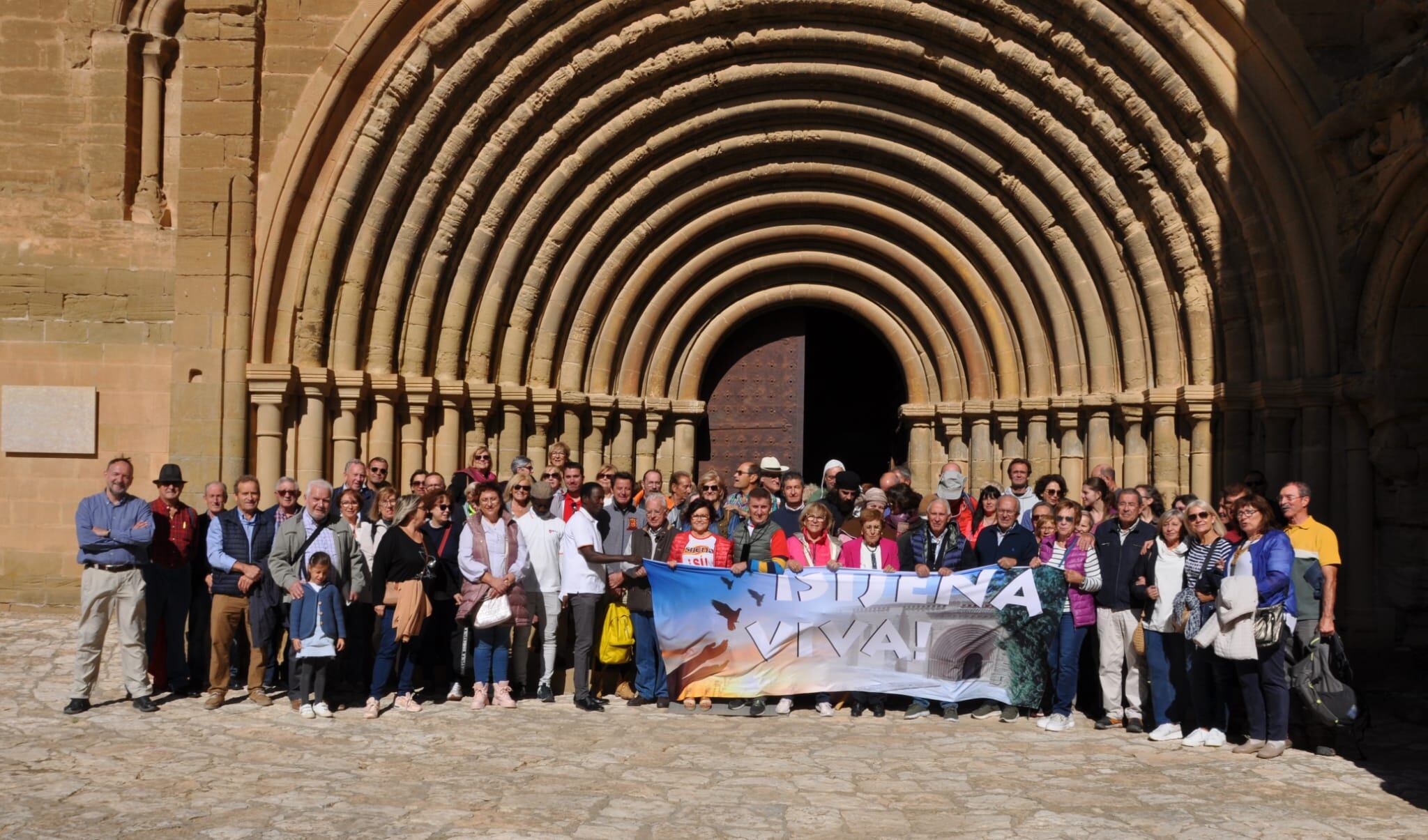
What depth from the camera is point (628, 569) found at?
31.2 feet

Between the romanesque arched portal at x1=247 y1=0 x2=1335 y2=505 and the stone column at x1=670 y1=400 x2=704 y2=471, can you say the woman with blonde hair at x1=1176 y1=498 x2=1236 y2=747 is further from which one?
the stone column at x1=670 y1=400 x2=704 y2=471

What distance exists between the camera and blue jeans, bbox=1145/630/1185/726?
28.0 ft

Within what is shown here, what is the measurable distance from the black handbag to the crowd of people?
0.04ft

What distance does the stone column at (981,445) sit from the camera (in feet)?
43.1

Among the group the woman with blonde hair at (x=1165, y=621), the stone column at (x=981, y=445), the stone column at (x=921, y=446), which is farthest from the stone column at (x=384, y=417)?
the woman with blonde hair at (x=1165, y=621)

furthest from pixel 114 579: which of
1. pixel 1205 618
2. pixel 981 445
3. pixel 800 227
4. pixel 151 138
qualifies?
pixel 981 445

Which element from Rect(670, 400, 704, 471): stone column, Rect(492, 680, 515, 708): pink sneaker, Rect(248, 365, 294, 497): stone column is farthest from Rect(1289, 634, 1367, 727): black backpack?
Rect(248, 365, 294, 497): stone column

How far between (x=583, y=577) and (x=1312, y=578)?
15.5ft

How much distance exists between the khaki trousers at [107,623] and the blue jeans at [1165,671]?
6.46 metres

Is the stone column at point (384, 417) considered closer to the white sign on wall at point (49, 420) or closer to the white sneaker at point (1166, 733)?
the white sign on wall at point (49, 420)

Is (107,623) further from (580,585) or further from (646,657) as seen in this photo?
(646,657)

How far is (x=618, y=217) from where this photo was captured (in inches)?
513

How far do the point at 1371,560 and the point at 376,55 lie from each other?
30.8ft

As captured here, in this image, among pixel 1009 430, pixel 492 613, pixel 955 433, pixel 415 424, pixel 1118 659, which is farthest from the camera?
pixel 955 433
